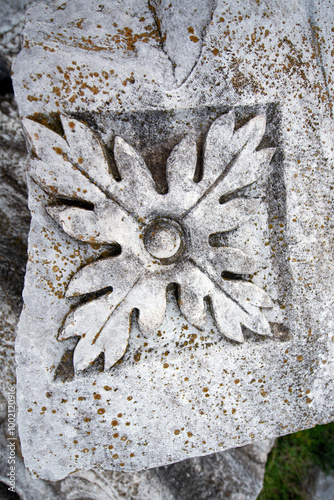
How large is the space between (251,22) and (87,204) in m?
1.07

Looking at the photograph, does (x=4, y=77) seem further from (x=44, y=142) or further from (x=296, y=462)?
(x=296, y=462)

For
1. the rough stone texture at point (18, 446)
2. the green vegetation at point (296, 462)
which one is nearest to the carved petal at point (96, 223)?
the rough stone texture at point (18, 446)

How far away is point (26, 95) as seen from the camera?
1271mm

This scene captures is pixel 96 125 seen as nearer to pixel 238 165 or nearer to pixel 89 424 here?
pixel 238 165

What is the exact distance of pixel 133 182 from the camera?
4.40ft

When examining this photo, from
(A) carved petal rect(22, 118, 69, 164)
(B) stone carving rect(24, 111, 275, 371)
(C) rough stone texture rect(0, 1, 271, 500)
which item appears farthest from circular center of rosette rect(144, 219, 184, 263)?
(C) rough stone texture rect(0, 1, 271, 500)

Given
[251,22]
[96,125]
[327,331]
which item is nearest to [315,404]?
[327,331]

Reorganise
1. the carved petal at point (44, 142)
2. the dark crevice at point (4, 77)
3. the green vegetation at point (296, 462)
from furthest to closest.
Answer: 1. the green vegetation at point (296, 462)
2. the dark crevice at point (4, 77)
3. the carved petal at point (44, 142)

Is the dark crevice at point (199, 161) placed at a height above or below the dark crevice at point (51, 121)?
below

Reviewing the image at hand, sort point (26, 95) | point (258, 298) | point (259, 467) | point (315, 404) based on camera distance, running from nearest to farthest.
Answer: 1. point (26, 95)
2. point (258, 298)
3. point (315, 404)
4. point (259, 467)

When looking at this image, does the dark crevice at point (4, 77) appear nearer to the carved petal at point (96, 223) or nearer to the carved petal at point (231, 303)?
the carved petal at point (96, 223)

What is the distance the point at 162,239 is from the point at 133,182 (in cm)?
27

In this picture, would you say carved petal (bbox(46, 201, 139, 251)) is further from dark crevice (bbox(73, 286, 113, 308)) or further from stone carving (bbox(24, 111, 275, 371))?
dark crevice (bbox(73, 286, 113, 308))

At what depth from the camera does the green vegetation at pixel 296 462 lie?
282 centimetres
